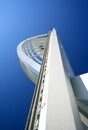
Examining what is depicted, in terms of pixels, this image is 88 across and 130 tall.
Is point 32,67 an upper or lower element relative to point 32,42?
lower

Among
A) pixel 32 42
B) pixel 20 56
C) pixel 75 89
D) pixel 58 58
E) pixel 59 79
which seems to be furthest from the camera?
pixel 32 42

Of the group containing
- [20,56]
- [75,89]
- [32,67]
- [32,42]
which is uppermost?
[32,42]

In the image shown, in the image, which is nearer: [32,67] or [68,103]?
[68,103]

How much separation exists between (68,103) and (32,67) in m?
1.55

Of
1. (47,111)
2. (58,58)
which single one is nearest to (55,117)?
(47,111)

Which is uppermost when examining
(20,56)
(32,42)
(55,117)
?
(32,42)

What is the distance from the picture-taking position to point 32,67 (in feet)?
6.55

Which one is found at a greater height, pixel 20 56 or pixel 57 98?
pixel 20 56

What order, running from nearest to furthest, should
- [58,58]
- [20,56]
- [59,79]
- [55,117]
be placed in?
[55,117], [59,79], [58,58], [20,56]

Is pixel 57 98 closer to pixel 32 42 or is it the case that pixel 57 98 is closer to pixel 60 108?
pixel 60 108

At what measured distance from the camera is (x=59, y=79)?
0.56 meters

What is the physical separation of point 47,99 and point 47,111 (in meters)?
0.05

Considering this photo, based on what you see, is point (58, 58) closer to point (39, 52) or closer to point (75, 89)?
point (75, 89)

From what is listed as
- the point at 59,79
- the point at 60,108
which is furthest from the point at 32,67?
the point at 60,108
